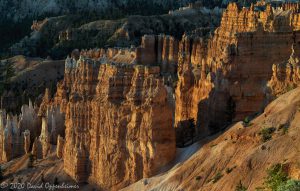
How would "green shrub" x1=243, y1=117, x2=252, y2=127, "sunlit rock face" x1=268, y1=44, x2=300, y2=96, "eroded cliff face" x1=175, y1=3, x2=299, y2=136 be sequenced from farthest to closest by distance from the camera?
"eroded cliff face" x1=175, y1=3, x2=299, y2=136
"sunlit rock face" x1=268, y1=44, x2=300, y2=96
"green shrub" x1=243, y1=117, x2=252, y2=127

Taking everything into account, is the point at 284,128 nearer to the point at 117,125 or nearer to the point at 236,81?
the point at 236,81

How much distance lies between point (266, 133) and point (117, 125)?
28.9 feet

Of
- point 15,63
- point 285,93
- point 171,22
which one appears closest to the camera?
point 285,93

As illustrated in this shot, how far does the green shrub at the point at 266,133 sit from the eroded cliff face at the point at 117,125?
17.6 feet

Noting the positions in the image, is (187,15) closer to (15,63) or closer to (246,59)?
(15,63)

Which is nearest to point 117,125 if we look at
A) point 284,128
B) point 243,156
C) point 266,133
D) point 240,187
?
point 243,156

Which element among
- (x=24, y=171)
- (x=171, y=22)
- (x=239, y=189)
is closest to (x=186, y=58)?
(x=24, y=171)

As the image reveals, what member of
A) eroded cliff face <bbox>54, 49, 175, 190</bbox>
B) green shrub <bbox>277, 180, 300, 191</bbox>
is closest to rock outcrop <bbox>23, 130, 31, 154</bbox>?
eroded cliff face <bbox>54, 49, 175, 190</bbox>

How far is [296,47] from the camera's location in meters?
37.2

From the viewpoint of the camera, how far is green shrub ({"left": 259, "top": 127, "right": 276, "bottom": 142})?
2936cm

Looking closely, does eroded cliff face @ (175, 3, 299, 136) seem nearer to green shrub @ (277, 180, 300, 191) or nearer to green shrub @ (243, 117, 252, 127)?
green shrub @ (243, 117, 252, 127)

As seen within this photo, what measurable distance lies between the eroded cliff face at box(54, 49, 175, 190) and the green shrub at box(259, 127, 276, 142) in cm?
535

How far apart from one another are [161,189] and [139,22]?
78.3 m

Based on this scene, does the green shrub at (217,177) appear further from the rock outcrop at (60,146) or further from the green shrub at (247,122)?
the rock outcrop at (60,146)
